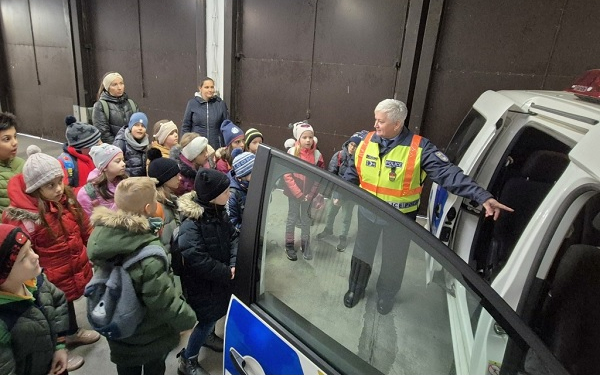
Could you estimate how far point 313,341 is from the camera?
3.97ft

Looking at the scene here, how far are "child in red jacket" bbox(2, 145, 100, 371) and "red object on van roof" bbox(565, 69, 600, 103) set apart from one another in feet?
9.84

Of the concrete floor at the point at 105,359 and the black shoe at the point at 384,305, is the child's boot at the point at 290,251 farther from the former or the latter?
the concrete floor at the point at 105,359

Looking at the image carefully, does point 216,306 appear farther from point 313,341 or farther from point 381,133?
Answer: point 381,133

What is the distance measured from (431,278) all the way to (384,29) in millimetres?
4309

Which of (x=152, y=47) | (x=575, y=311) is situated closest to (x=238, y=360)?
(x=575, y=311)

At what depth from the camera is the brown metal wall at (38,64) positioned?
6891 millimetres

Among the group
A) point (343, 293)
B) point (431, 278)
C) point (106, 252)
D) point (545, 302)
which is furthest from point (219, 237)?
point (545, 302)

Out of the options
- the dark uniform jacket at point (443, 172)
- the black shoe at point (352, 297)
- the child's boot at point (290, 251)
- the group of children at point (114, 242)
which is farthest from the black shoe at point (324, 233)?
the dark uniform jacket at point (443, 172)

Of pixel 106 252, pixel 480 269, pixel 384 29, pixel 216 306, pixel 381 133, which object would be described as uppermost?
pixel 384 29

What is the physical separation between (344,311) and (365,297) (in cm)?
→ 10

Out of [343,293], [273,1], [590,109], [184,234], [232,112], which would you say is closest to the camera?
[343,293]

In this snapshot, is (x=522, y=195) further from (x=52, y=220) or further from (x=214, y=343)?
(x=52, y=220)

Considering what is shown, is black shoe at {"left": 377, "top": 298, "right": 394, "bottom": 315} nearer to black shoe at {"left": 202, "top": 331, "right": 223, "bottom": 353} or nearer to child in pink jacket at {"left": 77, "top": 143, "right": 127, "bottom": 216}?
black shoe at {"left": 202, "top": 331, "right": 223, "bottom": 353}

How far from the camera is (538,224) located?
141cm
